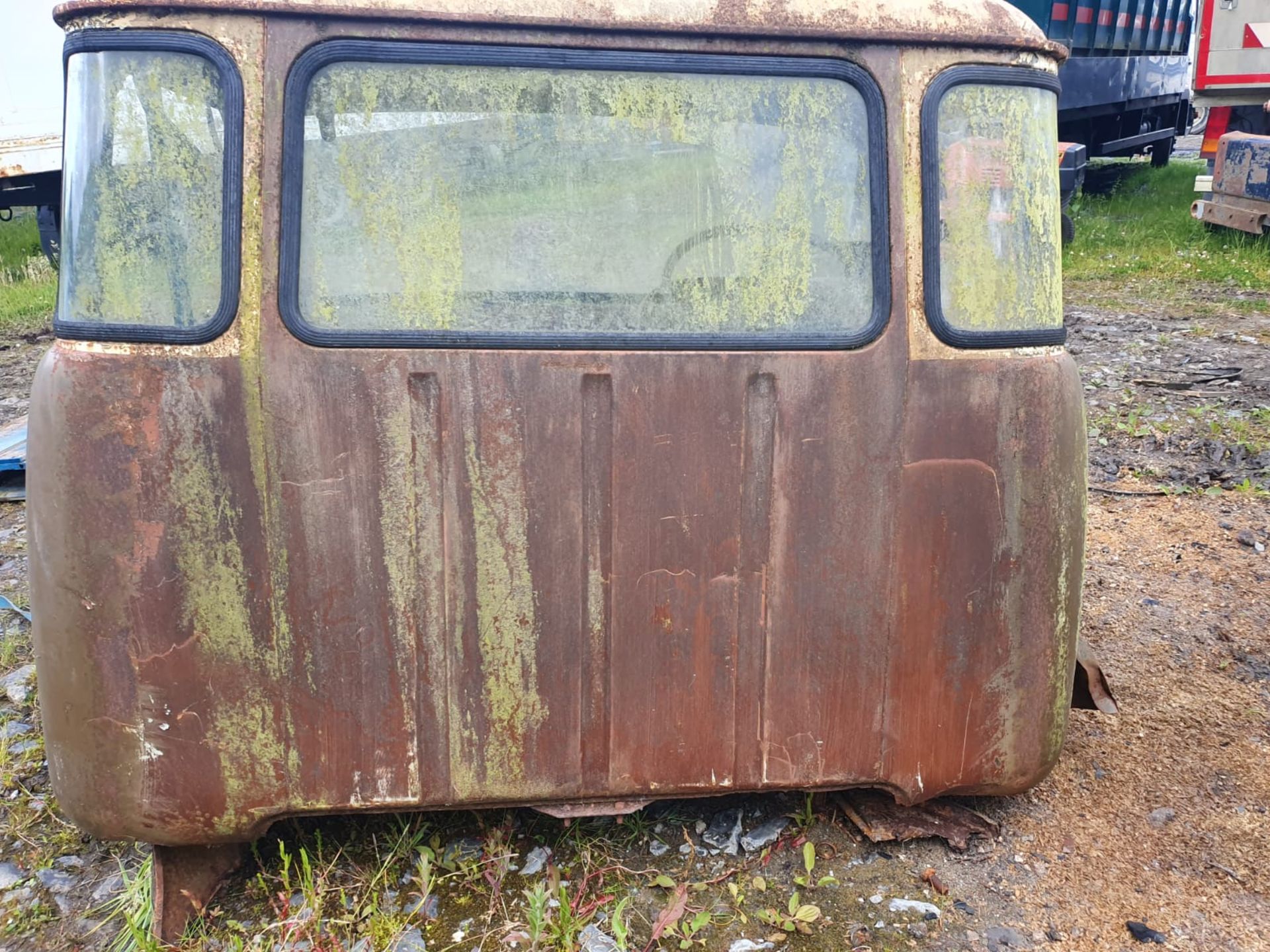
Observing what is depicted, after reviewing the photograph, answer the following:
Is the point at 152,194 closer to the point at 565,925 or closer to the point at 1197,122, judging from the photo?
the point at 565,925

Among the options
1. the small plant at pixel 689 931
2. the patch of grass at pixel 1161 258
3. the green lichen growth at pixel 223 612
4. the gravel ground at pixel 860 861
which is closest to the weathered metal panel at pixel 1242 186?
the patch of grass at pixel 1161 258

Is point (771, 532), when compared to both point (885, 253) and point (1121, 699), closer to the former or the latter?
point (885, 253)

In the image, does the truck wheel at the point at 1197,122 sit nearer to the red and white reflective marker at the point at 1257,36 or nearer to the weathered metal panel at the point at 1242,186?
the red and white reflective marker at the point at 1257,36

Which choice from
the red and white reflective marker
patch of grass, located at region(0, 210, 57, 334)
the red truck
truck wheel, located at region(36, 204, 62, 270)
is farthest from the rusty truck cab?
the red and white reflective marker

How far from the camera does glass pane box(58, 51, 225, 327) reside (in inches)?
65.9

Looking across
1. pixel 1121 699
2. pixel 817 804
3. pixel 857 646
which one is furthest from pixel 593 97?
pixel 1121 699

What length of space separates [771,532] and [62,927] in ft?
5.65

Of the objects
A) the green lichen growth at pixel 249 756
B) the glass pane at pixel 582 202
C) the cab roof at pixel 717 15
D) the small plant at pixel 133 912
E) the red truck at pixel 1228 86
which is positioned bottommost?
the small plant at pixel 133 912

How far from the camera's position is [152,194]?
1697 millimetres

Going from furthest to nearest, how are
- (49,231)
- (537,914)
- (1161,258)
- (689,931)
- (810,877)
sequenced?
(49,231) → (1161,258) → (810,877) → (689,931) → (537,914)

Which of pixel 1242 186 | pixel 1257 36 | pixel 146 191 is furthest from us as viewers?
pixel 1257 36

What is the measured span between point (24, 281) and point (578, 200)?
1018 cm

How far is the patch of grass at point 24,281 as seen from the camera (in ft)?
27.9

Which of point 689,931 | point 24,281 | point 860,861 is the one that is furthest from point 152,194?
point 24,281
